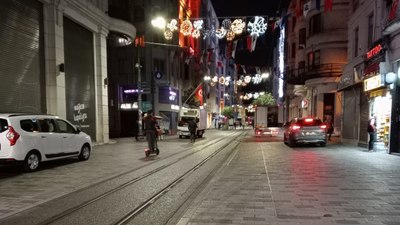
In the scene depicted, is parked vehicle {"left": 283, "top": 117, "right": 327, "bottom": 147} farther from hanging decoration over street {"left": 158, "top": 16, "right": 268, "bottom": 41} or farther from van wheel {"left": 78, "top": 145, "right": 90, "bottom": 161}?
van wheel {"left": 78, "top": 145, "right": 90, "bottom": 161}

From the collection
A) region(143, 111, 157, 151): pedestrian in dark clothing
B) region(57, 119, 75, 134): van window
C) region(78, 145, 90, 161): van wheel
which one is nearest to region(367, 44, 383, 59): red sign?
region(143, 111, 157, 151): pedestrian in dark clothing

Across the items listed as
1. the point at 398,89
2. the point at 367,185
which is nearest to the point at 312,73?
the point at 398,89

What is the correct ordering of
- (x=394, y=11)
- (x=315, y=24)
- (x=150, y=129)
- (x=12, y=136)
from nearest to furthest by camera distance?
(x=12, y=136)
(x=394, y=11)
(x=150, y=129)
(x=315, y=24)

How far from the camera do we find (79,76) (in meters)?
20.4

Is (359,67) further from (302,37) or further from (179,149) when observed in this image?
(302,37)

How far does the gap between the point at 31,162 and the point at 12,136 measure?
1.12 m

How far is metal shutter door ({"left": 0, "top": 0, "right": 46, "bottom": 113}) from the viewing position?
14.2 metres

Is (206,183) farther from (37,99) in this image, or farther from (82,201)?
(37,99)

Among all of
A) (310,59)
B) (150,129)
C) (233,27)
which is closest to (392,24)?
(233,27)

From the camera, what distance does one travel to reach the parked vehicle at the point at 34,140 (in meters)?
10.4

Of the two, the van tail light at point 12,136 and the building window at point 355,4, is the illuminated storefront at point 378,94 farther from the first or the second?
the van tail light at point 12,136

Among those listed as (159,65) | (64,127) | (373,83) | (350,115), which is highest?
(159,65)

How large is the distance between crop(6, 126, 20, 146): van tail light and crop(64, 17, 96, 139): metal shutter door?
8.54m

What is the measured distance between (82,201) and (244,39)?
23.9 metres
